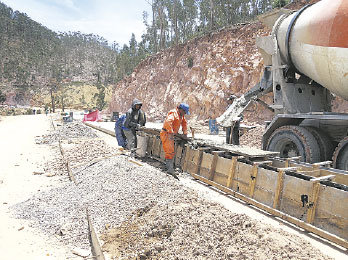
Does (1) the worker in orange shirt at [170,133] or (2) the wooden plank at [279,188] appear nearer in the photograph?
(2) the wooden plank at [279,188]

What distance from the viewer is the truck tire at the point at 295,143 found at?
640cm

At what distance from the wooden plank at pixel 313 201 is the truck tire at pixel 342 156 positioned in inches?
95.3

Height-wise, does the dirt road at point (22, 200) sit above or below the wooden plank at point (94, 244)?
below

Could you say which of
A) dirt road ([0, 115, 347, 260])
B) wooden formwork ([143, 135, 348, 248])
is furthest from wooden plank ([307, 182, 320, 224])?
dirt road ([0, 115, 347, 260])

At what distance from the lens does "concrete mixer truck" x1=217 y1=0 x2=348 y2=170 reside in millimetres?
5766

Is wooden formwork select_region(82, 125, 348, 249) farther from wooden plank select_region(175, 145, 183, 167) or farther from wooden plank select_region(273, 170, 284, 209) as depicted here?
wooden plank select_region(175, 145, 183, 167)

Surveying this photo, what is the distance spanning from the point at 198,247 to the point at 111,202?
2414 mm

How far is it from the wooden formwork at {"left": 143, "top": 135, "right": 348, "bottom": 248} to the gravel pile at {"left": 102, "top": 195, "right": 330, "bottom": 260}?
2.54 ft

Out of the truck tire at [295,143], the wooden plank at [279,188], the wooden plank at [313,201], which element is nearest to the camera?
the wooden plank at [313,201]

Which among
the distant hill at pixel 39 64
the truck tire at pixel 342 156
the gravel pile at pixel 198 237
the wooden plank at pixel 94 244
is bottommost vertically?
the wooden plank at pixel 94 244

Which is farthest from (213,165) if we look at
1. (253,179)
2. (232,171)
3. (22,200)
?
(22,200)

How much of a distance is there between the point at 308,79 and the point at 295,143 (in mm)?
2030

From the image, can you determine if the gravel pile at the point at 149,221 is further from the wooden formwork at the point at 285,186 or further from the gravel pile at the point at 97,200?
the wooden formwork at the point at 285,186

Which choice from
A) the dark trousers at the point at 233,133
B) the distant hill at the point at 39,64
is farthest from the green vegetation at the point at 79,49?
the dark trousers at the point at 233,133
